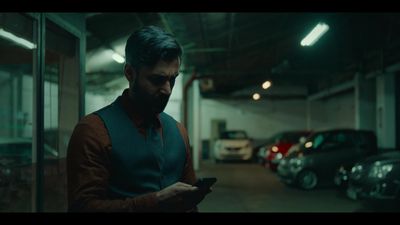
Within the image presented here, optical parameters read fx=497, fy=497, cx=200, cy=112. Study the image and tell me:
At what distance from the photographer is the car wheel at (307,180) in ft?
45.2

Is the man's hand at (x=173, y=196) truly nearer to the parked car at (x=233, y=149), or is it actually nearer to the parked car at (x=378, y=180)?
the parked car at (x=378, y=180)

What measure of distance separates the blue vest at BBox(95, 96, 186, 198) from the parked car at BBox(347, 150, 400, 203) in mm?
7757

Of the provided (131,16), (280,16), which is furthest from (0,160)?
(280,16)

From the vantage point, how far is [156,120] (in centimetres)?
200

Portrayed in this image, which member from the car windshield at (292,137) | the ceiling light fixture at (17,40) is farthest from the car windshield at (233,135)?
the ceiling light fixture at (17,40)

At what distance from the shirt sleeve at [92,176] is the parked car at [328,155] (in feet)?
40.7

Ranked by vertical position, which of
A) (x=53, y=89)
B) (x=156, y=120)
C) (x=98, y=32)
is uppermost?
(x=98, y=32)

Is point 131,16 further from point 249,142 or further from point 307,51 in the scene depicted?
point 249,142

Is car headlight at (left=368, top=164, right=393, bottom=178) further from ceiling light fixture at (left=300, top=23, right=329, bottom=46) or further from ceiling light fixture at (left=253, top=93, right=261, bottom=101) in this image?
ceiling light fixture at (left=253, top=93, right=261, bottom=101)

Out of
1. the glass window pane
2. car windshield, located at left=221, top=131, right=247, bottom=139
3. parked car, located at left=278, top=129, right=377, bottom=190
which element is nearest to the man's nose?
the glass window pane

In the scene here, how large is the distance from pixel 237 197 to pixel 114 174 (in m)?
10.4

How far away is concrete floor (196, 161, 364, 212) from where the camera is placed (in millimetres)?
10312

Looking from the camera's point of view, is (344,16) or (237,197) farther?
(344,16)

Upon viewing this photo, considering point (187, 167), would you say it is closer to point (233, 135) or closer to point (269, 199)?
point (269, 199)
